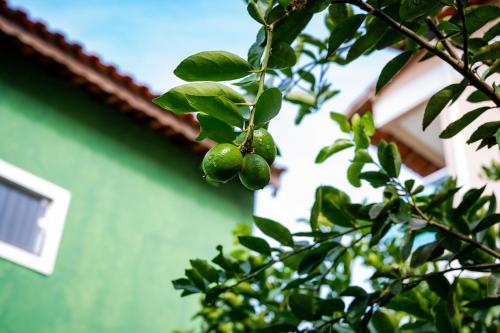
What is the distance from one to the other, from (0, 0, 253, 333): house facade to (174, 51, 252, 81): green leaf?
4.45 meters

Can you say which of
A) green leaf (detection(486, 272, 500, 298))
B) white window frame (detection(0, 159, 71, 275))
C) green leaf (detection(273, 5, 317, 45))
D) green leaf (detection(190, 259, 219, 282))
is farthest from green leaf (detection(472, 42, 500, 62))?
white window frame (detection(0, 159, 71, 275))

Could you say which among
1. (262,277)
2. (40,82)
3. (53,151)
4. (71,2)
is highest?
(71,2)

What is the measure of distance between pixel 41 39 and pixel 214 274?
4.43 m

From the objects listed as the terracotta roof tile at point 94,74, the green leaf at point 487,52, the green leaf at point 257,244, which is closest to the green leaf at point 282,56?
the green leaf at point 487,52

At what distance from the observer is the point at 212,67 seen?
0.99 metres

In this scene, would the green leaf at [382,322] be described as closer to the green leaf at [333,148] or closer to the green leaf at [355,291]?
the green leaf at [355,291]

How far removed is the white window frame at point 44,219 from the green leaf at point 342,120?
386cm

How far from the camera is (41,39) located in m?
5.41

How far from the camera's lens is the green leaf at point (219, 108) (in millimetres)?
915

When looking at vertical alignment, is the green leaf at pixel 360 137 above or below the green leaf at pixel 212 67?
above

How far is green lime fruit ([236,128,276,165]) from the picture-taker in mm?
967

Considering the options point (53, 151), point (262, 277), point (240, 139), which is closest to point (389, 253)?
point (262, 277)

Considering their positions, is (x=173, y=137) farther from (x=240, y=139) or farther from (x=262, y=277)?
(x=240, y=139)

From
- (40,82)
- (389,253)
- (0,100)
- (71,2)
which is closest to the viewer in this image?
(389,253)
